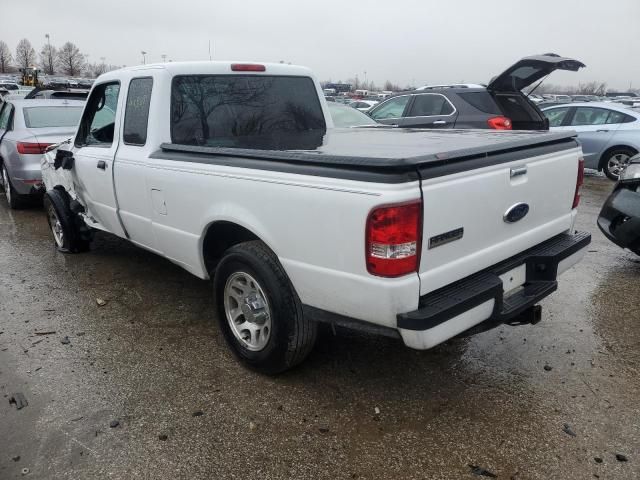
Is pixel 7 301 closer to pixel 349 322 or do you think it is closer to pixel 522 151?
pixel 349 322

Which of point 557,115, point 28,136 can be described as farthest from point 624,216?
point 28,136

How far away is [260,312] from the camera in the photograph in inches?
127

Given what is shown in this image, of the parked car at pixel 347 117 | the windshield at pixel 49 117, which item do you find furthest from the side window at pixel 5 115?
the parked car at pixel 347 117

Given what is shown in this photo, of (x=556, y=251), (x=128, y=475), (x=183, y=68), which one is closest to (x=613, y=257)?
(x=556, y=251)

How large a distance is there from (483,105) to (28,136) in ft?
23.4

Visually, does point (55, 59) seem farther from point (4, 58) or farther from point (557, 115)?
point (557, 115)

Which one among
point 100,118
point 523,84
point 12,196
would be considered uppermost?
point 523,84

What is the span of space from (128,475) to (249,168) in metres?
1.67

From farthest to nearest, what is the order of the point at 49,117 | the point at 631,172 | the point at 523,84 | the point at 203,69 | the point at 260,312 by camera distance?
the point at 49,117, the point at 523,84, the point at 631,172, the point at 203,69, the point at 260,312

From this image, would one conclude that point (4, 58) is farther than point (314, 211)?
Yes

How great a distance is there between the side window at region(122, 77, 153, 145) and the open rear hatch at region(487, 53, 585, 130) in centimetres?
496

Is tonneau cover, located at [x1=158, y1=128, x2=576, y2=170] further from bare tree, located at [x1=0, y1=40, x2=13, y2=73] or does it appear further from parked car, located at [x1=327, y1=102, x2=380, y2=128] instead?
bare tree, located at [x1=0, y1=40, x2=13, y2=73]

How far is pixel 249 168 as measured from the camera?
2.91 metres

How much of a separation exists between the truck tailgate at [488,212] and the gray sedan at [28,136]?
264 inches
